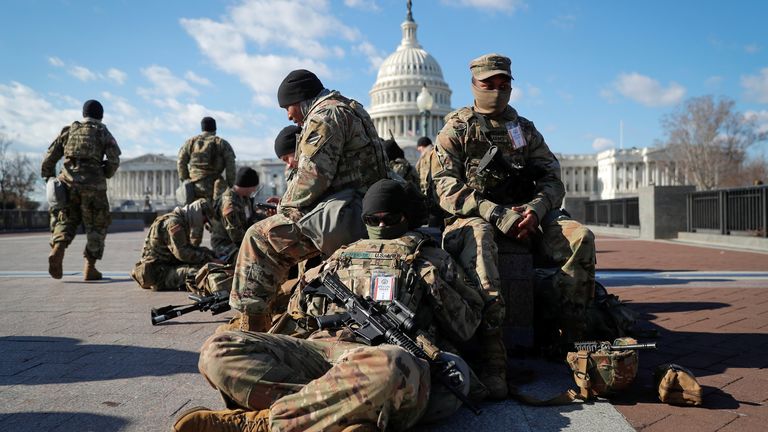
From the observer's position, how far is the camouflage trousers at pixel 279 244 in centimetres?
361

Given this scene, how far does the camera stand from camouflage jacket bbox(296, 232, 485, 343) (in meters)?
2.74

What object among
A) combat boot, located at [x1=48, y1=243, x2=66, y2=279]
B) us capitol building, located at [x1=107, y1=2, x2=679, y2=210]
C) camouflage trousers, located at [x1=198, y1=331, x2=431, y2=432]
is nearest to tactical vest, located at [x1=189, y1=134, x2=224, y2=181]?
combat boot, located at [x1=48, y1=243, x2=66, y2=279]

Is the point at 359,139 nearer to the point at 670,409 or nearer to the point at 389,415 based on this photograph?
the point at 389,415

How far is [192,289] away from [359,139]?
3579 millimetres

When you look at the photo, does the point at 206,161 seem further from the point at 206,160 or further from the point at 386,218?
the point at 386,218

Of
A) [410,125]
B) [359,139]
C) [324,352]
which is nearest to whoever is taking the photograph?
[324,352]

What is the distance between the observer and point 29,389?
3.14m

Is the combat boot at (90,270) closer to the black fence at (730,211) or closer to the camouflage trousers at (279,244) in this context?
the camouflage trousers at (279,244)

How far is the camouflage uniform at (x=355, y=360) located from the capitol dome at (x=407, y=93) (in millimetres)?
83974

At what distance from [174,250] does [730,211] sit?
1210 centimetres

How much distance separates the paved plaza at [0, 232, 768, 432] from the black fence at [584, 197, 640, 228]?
12471 millimetres

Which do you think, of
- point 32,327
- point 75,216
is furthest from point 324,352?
point 75,216

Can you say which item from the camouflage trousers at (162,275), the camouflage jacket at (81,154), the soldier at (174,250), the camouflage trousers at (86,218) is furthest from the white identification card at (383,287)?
the camouflage jacket at (81,154)

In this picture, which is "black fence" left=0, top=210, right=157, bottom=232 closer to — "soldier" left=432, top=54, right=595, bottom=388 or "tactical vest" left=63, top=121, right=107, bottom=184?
"tactical vest" left=63, top=121, right=107, bottom=184
